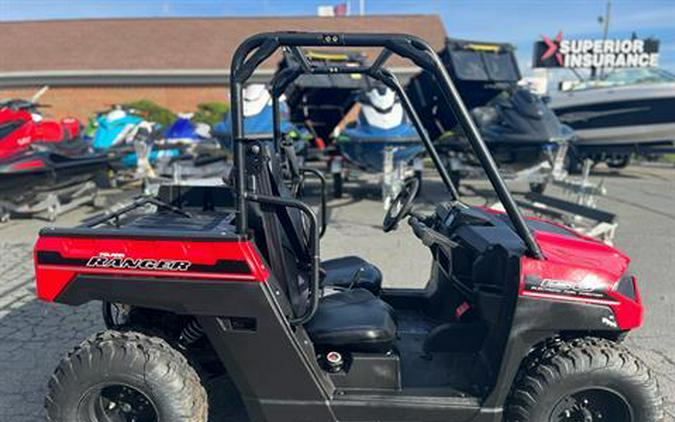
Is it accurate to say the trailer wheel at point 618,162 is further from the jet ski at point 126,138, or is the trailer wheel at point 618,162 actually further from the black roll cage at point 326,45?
the black roll cage at point 326,45

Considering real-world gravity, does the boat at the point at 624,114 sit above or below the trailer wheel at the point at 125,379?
above

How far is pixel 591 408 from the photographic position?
2.24 metres

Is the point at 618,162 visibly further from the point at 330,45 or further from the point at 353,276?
the point at 330,45

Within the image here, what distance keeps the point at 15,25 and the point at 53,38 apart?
9.67 feet

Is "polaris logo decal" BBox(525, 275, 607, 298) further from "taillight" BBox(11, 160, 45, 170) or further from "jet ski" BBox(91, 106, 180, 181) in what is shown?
"jet ski" BBox(91, 106, 180, 181)

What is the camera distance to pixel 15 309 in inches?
157

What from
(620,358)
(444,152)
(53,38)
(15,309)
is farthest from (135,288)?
(53,38)

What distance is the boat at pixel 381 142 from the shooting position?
746 cm

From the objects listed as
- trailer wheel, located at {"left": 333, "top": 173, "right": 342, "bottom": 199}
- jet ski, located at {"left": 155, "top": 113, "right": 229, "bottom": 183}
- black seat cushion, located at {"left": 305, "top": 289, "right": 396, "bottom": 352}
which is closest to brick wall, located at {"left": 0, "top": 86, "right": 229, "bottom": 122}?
jet ski, located at {"left": 155, "top": 113, "right": 229, "bottom": 183}

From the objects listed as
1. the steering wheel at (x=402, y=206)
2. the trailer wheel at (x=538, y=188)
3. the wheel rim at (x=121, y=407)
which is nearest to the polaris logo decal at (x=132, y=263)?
the wheel rim at (x=121, y=407)

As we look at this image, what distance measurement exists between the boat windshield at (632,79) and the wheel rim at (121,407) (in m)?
10.9

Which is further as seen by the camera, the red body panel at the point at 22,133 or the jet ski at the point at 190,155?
the jet ski at the point at 190,155

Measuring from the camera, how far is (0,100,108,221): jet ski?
640 cm

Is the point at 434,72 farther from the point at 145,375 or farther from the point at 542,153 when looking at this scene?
the point at 542,153
